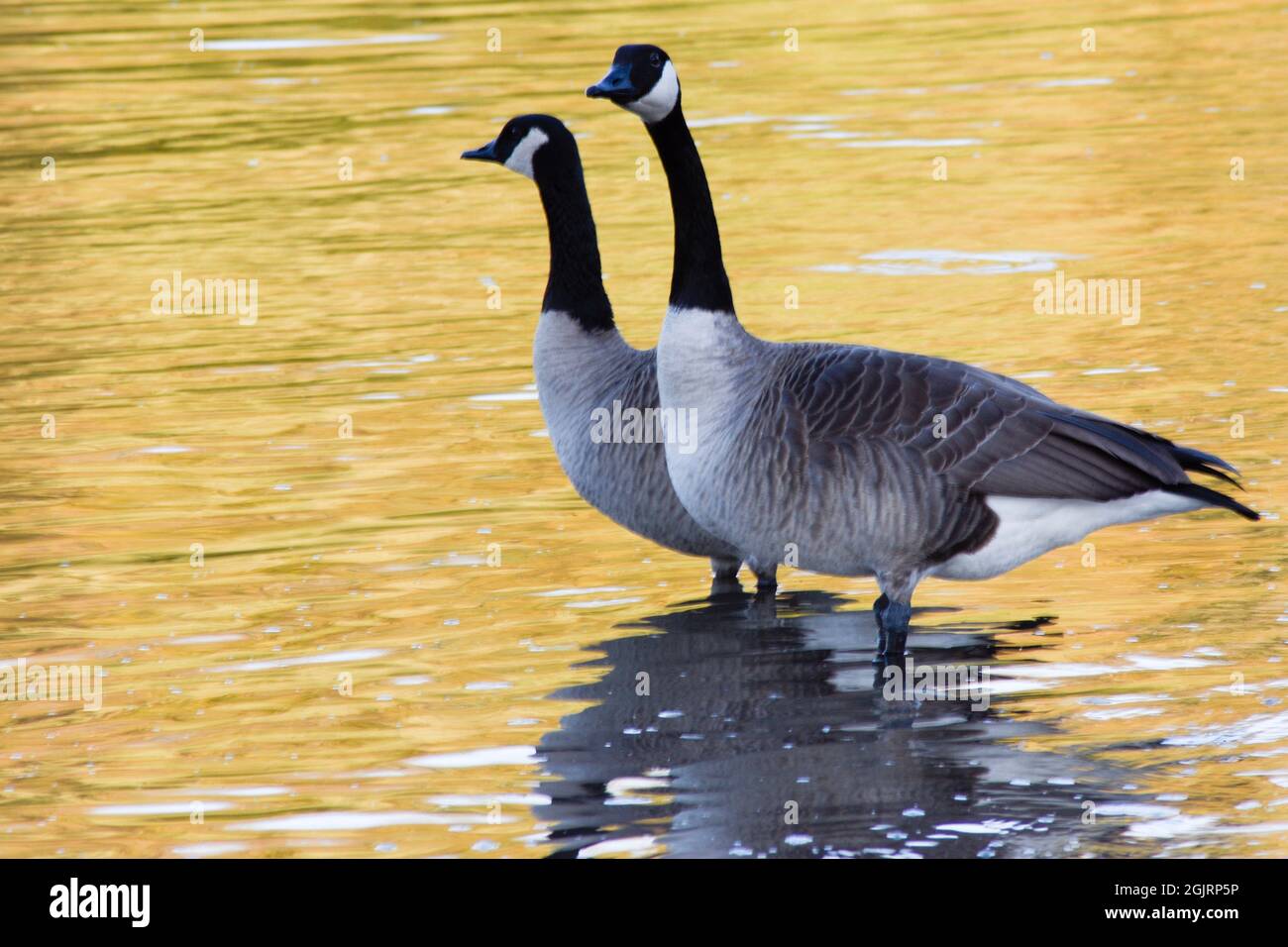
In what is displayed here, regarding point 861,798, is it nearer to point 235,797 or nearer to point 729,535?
point 729,535

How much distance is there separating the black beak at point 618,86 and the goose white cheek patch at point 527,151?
1905mm

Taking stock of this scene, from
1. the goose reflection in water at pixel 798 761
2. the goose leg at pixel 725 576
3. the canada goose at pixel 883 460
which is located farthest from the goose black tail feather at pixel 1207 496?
the goose leg at pixel 725 576

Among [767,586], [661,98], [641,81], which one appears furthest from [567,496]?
[641,81]

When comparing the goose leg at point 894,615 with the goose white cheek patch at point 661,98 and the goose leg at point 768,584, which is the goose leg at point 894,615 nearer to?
the goose leg at point 768,584

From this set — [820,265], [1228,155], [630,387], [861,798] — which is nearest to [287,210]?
[820,265]

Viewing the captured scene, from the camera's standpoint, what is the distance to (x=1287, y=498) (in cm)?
953

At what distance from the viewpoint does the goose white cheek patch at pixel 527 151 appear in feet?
32.0

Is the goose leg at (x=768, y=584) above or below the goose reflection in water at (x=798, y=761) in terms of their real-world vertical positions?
above

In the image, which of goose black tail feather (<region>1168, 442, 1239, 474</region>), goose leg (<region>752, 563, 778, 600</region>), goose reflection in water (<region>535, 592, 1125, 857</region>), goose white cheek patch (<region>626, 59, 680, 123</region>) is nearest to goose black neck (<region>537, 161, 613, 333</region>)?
goose white cheek patch (<region>626, 59, 680, 123</region>)

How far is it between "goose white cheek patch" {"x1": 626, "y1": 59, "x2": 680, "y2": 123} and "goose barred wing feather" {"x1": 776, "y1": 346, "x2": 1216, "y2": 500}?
127 centimetres

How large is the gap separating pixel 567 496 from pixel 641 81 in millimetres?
3147

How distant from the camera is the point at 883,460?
749cm

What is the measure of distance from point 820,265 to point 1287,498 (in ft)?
20.5

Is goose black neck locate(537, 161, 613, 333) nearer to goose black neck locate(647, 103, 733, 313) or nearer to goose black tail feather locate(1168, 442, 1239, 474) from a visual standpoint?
goose black neck locate(647, 103, 733, 313)
